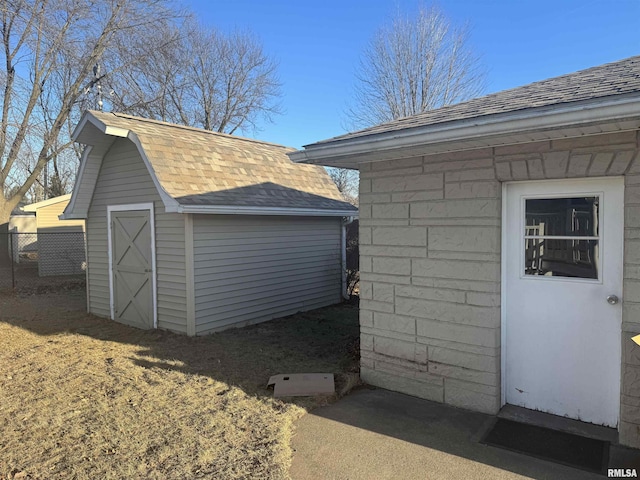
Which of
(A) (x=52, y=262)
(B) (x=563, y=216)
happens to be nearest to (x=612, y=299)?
(B) (x=563, y=216)

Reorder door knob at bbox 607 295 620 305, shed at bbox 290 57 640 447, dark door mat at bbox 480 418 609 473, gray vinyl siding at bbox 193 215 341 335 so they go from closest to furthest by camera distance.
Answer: dark door mat at bbox 480 418 609 473
shed at bbox 290 57 640 447
door knob at bbox 607 295 620 305
gray vinyl siding at bbox 193 215 341 335

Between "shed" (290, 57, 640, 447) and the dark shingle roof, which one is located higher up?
the dark shingle roof

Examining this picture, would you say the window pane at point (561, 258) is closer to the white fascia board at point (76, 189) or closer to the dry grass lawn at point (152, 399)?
the dry grass lawn at point (152, 399)

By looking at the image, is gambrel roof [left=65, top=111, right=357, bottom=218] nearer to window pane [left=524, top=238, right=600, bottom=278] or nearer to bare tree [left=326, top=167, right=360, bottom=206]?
window pane [left=524, top=238, right=600, bottom=278]

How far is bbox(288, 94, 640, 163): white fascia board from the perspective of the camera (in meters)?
2.83

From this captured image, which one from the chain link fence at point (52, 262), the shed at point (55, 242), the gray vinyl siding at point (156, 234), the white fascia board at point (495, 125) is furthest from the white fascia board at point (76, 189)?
the shed at point (55, 242)

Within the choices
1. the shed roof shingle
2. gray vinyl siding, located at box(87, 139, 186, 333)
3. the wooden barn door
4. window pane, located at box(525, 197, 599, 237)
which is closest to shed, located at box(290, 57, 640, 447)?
window pane, located at box(525, 197, 599, 237)

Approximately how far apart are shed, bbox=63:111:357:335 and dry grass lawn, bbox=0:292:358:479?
0.62 meters

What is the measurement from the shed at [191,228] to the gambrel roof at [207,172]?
0.08 ft

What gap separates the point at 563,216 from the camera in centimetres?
369

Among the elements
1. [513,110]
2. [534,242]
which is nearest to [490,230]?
[534,242]

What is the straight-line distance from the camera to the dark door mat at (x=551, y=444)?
318cm

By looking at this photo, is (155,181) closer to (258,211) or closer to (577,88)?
(258,211)

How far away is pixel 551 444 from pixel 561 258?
4.93ft
